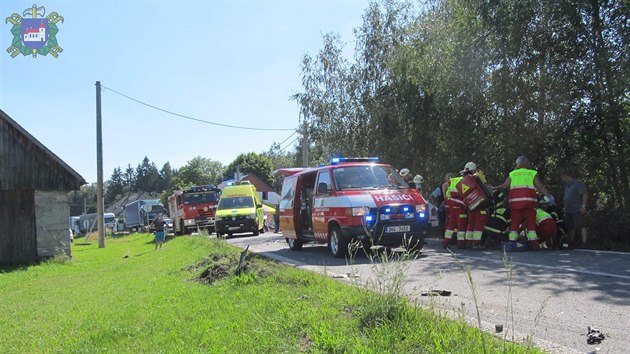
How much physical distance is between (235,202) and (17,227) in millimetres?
10057

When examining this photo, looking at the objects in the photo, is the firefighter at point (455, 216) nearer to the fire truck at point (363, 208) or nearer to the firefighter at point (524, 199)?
the fire truck at point (363, 208)

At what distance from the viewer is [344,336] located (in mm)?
4367

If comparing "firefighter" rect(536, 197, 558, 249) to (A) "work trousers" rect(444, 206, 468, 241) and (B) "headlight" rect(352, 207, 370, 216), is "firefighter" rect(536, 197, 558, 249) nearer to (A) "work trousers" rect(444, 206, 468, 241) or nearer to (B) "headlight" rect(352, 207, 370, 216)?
(A) "work trousers" rect(444, 206, 468, 241)

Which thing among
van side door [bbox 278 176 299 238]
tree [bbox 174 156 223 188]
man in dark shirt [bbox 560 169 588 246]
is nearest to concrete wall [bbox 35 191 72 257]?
van side door [bbox 278 176 299 238]

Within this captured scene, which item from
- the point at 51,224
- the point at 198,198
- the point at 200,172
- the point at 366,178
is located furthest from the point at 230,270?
the point at 200,172

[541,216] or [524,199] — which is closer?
[524,199]

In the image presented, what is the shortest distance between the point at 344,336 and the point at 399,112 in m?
14.7

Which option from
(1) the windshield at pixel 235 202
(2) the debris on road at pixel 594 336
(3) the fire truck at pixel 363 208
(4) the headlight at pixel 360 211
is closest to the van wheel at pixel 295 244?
(3) the fire truck at pixel 363 208

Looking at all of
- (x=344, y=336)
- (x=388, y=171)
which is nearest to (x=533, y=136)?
(x=388, y=171)

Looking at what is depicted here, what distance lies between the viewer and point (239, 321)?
5.39m

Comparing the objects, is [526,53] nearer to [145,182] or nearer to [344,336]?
[344,336]

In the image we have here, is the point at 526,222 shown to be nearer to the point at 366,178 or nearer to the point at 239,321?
the point at 366,178

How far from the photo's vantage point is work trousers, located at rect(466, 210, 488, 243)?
11.4m

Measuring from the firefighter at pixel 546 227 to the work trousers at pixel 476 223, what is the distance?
3.67 feet
